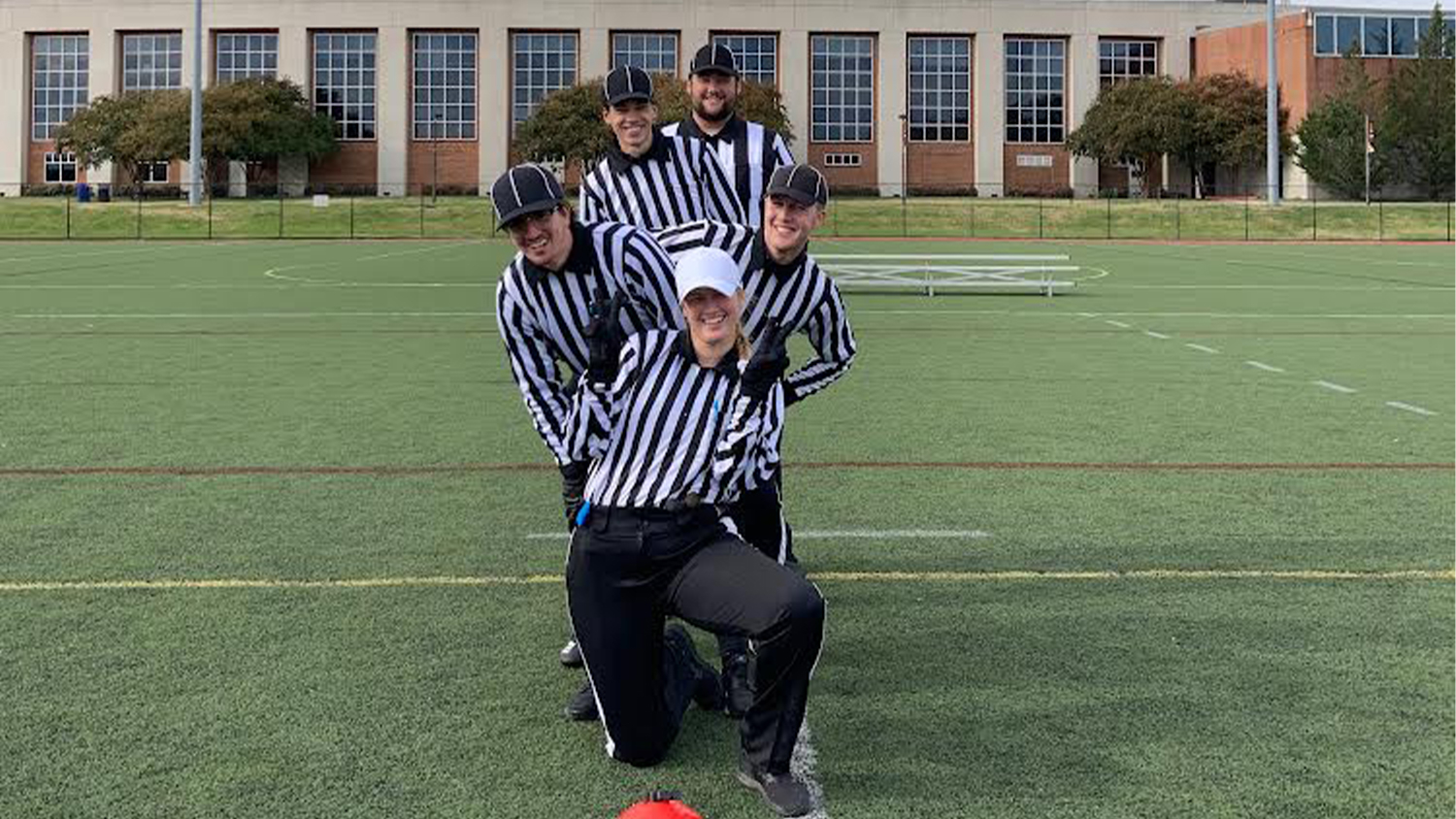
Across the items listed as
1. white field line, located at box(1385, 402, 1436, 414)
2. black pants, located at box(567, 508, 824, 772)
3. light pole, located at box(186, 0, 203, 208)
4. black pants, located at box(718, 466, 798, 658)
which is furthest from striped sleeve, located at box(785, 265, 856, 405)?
light pole, located at box(186, 0, 203, 208)

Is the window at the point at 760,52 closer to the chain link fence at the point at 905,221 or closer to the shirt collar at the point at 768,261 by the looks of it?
the chain link fence at the point at 905,221

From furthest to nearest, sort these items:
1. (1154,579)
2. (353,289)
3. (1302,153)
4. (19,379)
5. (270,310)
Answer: (1302,153)
(353,289)
(270,310)
(19,379)
(1154,579)

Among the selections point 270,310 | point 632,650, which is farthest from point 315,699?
point 270,310

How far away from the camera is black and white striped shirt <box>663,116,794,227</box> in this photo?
5520mm

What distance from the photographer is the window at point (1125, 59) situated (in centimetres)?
8838

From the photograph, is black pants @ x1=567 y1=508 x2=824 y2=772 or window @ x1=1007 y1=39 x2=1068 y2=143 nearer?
black pants @ x1=567 y1=508 x2=824 y2=772

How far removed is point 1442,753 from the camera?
4.20 metres

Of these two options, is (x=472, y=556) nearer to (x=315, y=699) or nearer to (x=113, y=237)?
(x=315, y=699)

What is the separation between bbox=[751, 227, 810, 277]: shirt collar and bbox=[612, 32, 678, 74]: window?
83.7 m

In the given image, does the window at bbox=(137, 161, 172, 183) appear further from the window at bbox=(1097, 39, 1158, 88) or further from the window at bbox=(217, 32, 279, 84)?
the window at bbox=(1097, 39, 1158, 88)

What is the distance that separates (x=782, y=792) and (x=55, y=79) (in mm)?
96363

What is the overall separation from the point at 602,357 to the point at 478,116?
8486cm

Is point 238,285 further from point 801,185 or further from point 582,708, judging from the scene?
point 801,185

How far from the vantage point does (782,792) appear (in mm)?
3777
